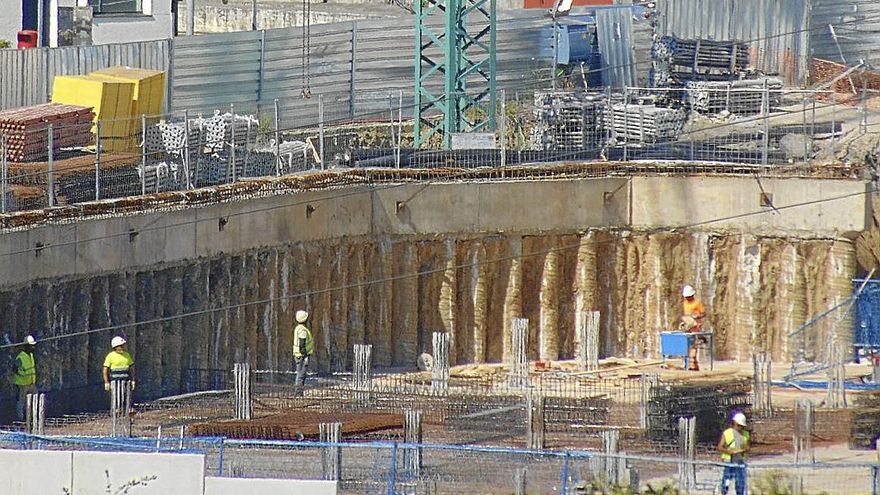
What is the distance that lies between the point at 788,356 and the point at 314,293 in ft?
33.6

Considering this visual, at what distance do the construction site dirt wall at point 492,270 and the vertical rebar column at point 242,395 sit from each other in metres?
5.58

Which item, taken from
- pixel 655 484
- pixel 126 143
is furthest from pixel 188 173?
pixel 655 484

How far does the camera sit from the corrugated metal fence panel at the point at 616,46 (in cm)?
6300

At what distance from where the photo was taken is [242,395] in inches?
1471

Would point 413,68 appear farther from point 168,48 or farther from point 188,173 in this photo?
point 188,173

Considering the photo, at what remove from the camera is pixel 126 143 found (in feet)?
157

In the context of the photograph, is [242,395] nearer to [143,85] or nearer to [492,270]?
[492,270]

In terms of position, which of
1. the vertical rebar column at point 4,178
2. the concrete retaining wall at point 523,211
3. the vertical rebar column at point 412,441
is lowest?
the vertical rebar column at point 412,441

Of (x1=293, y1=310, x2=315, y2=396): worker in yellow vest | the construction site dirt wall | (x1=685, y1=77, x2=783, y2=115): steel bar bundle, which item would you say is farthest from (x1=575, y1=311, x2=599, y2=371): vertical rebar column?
(x1=685, y1=77, x2=783, y2=115): steel bar bundle

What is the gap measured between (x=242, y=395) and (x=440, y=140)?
1887 cm

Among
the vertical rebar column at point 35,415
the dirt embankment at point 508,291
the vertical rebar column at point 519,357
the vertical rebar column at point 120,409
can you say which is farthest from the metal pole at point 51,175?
the vertical rebar column at point 519,357

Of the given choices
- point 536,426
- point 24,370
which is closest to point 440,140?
point 24,370

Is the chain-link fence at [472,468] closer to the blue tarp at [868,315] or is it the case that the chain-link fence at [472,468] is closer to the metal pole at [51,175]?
the metal pole at [51,175]

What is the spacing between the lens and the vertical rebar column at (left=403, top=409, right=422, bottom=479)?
Answer: 29953mm
